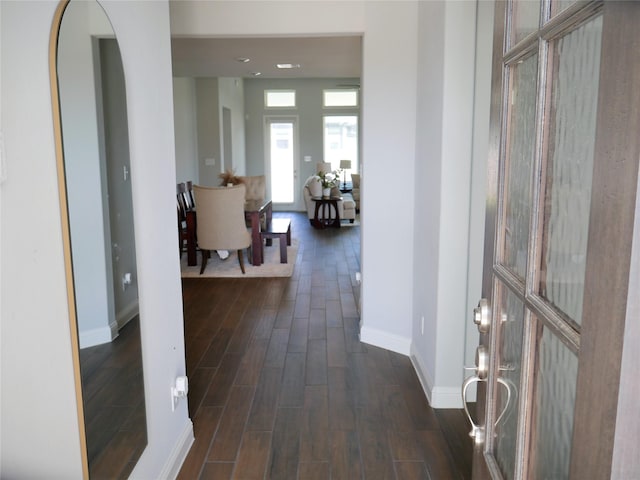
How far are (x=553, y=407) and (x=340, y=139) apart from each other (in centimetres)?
1198

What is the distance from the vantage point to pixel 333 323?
4.44 meters

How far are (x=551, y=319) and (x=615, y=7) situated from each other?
0.51 m

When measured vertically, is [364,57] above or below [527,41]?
above

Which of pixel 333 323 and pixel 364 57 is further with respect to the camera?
pixel 333 323

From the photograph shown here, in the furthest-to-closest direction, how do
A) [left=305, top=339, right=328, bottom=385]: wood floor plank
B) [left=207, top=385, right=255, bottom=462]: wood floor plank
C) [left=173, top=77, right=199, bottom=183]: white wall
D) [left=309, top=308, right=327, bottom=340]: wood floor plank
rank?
1. [left=173, top=77, right=199, bottom=183]: white wall
2. [left=309, top=308, right=327, bottom=340]: wood floor plank
3. [left=305, top=339, right=328, bottom=385]: wood floor plank
4. [left=207, top=385, right=255, bottom=462]: wood floor plank

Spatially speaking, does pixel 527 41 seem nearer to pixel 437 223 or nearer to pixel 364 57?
pixel 437 223

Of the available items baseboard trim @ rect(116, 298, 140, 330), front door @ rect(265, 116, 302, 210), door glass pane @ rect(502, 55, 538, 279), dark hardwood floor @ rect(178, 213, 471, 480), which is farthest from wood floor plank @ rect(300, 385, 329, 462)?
front door @ rect(265, 116, 302, 210)

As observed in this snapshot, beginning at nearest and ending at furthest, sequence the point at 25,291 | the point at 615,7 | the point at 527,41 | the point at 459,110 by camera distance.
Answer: the point at 615,7, the point at 527,41, the point at 25,291, the point at 459,110

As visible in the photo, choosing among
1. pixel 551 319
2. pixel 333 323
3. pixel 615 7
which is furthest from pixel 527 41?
pixel 333 323

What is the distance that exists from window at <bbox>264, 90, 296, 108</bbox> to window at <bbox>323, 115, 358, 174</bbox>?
0.94 meters

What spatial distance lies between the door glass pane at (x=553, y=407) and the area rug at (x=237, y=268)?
514 centimetres

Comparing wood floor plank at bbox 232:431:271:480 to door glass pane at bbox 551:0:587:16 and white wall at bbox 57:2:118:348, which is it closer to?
white wall at bbox 57:2:118:348

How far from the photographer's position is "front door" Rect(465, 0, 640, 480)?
0.68 meters

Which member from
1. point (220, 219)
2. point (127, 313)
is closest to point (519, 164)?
point (127, 313)
